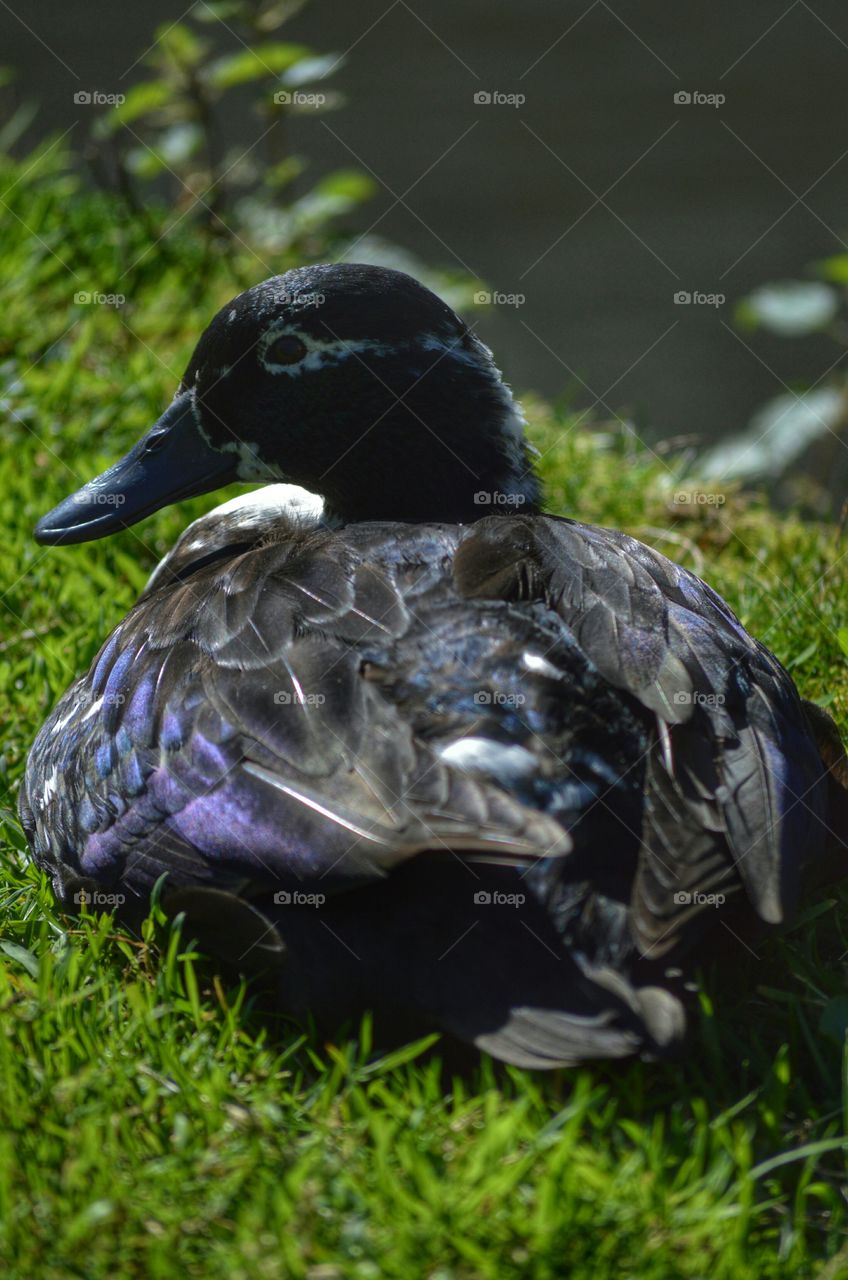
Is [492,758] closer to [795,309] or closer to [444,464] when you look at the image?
[444,464]

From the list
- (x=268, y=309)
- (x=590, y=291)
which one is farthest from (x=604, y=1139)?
(x=590, y=291)

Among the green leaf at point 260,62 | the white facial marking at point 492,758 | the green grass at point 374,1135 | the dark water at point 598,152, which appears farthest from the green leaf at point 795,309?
the white facial marking at point 492,758

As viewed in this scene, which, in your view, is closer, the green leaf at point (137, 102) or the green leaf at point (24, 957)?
the green leaf at point (24, 957)

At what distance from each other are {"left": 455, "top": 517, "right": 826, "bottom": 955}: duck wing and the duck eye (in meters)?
0.74

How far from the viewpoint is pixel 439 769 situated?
8.19ft

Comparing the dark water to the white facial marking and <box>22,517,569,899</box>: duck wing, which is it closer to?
<box>22,517,569,899</box>: duck wing

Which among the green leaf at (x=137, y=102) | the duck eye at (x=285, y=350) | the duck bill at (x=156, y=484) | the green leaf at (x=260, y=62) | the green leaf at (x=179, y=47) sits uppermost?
the green leaf at (x=179, y=47)

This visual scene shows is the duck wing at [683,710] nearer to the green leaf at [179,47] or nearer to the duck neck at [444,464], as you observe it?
the duck neck at [444,464]

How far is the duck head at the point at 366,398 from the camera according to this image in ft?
11.2

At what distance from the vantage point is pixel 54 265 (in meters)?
6.30

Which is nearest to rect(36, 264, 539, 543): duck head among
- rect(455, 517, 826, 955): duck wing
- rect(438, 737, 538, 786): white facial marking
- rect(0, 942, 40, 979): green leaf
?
rect(455, 517, 826, 955): duck wing

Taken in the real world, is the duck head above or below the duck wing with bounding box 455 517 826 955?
above

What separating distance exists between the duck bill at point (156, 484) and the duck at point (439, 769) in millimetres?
356

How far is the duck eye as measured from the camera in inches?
136
